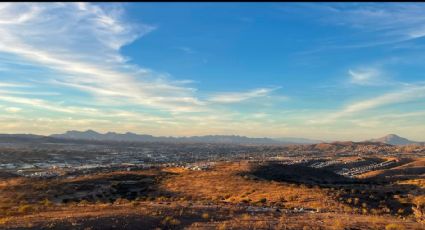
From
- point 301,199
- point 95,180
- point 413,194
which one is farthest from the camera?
point 95,180

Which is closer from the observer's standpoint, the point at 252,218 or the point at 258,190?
the point at 252,218

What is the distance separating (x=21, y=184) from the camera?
66938 millimetres

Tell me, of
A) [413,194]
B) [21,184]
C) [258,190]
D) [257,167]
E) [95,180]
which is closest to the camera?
[413,194]

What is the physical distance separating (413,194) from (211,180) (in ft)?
98.1

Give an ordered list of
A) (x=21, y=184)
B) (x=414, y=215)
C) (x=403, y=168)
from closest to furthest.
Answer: (x=414, y=215) → (x=21, y=184) → (x=403, y=168)

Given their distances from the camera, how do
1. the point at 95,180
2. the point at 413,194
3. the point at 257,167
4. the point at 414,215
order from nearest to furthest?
the point at 414,215, the point at 413,194, the point at 95,180, the point at 257,167

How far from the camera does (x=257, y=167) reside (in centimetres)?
8894

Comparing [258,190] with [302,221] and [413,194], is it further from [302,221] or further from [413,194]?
[302,221]

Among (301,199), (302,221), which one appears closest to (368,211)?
(301,199)

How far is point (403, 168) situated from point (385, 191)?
59.8m

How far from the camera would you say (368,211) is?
42.3 meters

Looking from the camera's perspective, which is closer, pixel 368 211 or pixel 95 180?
pixel 368 211

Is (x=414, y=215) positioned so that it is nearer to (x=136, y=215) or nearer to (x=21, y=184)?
(x=136, y=215)

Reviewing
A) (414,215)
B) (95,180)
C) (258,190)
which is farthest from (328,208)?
(95,180)
